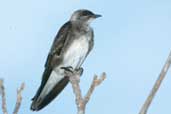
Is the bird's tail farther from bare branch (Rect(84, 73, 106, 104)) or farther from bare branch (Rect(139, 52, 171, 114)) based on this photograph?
bare branch (Rect(139, 52, 171, 114))

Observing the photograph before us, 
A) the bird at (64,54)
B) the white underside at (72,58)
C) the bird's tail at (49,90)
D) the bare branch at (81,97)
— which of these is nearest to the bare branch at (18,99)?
the bare branch at (81,97)

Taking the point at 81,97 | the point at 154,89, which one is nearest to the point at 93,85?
the point at 81,97

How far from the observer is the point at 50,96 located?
15141 millimetres

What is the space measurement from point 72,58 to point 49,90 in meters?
1.16

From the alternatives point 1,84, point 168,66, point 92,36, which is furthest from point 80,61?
point 168,66

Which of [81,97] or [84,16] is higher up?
[81,97]

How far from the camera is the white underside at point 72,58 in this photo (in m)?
15.8

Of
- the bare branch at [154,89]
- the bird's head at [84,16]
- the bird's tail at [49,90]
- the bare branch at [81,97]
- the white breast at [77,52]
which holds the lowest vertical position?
the bird's tail at [49,90]

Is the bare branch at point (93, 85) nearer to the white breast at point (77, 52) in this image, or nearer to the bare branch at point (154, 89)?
the bare branch at point (154, 89)

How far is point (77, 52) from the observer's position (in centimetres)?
1588

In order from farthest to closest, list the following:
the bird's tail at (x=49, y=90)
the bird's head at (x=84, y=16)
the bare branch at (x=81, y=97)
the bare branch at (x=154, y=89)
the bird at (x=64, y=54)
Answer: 1. the bird's head at (x=84, y=16)
2. the bird at (x=64, y=54)
3. the bird's tail at (x=49, y=90)
4. the bare branch at (x=81, y=97)
5. the bare branch at (x=154, y=89)

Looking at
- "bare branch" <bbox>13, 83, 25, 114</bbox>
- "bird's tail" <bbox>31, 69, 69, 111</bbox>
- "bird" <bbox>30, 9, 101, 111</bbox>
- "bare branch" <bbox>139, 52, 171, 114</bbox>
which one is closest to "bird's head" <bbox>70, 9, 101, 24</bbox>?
"bird" <bbox>30, 9, 101, 111</bbox>

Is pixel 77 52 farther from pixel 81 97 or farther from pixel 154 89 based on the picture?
pixel 154 89

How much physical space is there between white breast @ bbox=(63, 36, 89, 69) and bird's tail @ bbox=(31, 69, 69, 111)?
58cm
